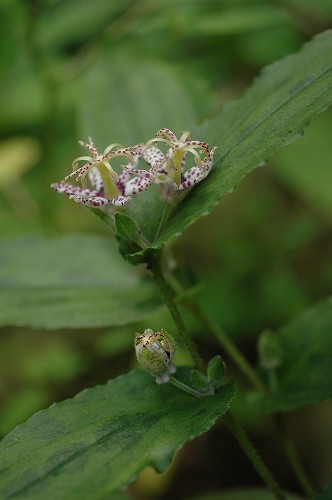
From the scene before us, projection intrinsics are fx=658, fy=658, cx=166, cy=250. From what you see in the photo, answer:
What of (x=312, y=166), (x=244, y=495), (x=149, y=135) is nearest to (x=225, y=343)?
(x=244, y=495)

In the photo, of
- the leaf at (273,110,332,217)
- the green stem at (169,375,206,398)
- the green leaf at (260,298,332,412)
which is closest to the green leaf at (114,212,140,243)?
the green stem at (169,375,206,398)

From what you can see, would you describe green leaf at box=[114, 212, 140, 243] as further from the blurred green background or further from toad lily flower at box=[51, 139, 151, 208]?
the blurred green background

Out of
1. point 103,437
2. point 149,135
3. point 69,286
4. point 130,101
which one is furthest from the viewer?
point 130,101

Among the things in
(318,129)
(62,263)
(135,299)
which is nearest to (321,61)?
(135,299)

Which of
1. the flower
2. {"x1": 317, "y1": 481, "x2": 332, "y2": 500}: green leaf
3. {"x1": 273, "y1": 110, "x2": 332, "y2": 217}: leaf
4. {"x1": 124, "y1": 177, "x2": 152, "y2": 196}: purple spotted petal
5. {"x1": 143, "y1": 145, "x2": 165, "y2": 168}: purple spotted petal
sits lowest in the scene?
{"x1": 317, "y1": 481, "x2": 332, "y2": 500}: green leaf

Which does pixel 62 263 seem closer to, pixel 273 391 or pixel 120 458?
pixel 273 391

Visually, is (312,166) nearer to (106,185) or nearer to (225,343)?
(225,343)
